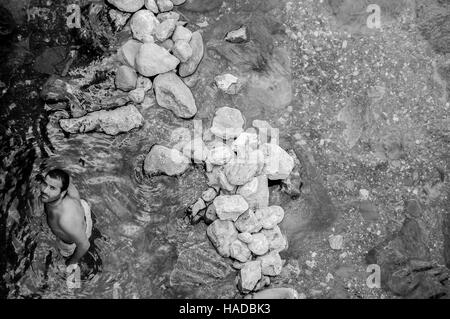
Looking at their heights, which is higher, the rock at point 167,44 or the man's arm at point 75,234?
the rock at point 167,44

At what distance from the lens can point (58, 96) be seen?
4.08m

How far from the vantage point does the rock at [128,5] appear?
4.26 metres

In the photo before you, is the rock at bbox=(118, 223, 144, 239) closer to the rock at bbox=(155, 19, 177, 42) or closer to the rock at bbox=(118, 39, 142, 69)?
the rock at bbox=(118, 39, 142, 69)

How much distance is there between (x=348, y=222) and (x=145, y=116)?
199cm

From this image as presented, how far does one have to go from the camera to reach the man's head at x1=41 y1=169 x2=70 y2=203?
144 inches

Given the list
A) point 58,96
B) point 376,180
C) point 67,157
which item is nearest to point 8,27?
point 58,96

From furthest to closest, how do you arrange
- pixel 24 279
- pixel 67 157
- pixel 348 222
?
pixel 348 222 < pixel 67 157 < pixel 24 279

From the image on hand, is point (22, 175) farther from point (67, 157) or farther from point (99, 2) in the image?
point (99, 2)

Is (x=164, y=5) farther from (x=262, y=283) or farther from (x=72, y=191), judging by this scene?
(x=262, y=283)

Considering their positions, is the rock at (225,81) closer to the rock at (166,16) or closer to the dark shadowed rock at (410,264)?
the rock at (166,16)

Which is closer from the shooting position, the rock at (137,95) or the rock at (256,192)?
the rock at (256,192)

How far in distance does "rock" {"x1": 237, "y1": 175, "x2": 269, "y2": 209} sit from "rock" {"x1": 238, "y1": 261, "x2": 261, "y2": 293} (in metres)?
0.48

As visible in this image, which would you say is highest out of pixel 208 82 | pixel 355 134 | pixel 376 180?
pixel 208 82

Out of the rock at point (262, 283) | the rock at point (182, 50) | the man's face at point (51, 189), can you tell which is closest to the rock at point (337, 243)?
the rock at point (262, 283)
